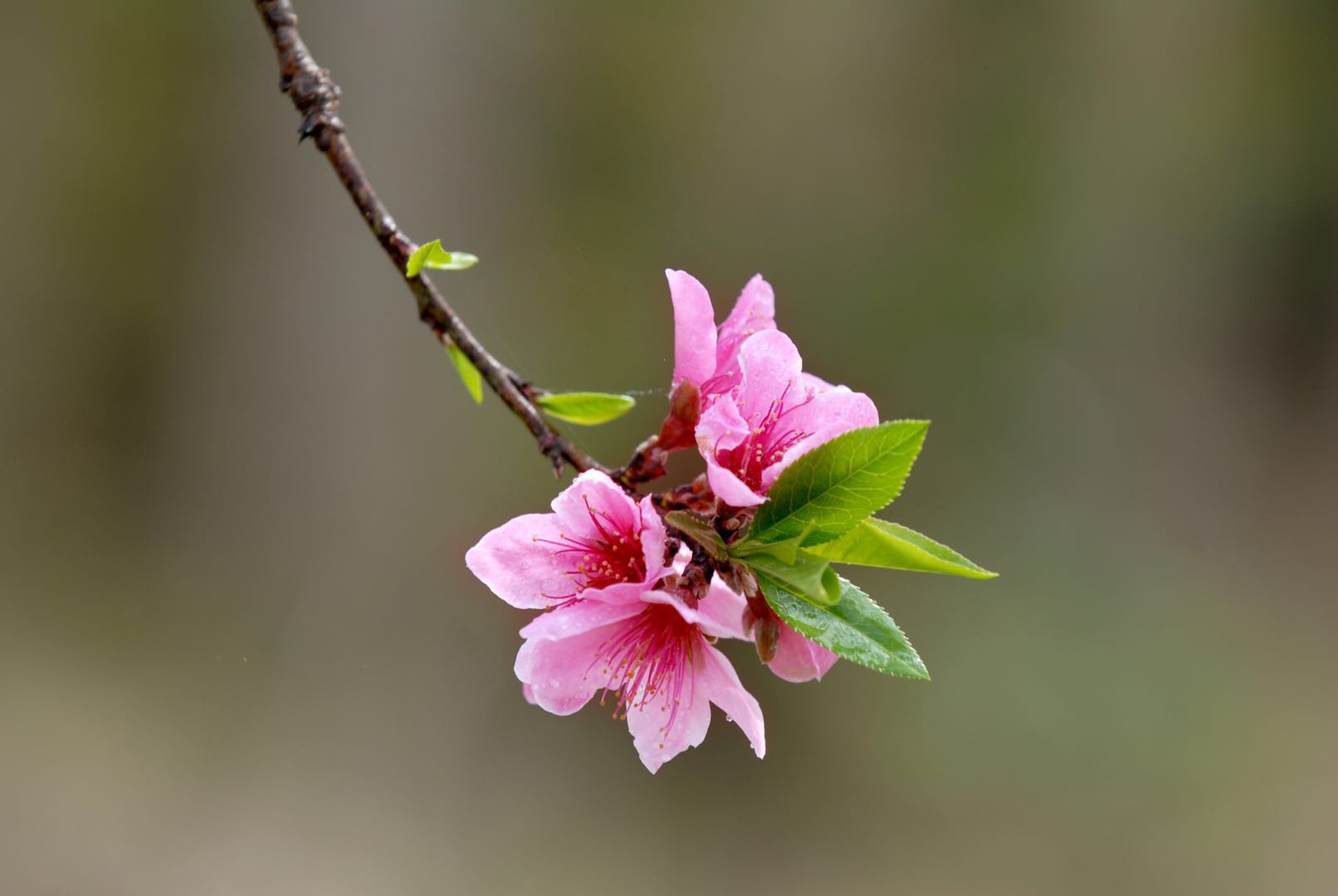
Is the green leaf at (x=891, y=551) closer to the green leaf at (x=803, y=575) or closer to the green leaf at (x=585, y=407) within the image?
the green leaf at (x=803, y=575)

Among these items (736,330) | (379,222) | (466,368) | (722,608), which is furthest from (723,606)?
(379,222)

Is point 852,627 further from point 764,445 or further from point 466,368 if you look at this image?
point 466,368

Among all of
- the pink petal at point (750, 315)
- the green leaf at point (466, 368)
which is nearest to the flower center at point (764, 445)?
the pink petal at point (750, 315)

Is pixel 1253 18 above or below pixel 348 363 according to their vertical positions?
above

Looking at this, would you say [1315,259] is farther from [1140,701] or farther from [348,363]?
[348,363]

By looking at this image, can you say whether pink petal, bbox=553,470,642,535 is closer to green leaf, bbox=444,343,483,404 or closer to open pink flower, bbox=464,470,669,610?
open pink flower, bbox=464,470,669,610

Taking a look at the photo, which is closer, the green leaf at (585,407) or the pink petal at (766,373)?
Answer: the pink petal at (766,373)

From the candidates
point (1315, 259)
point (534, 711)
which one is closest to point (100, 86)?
point (534, 711)
